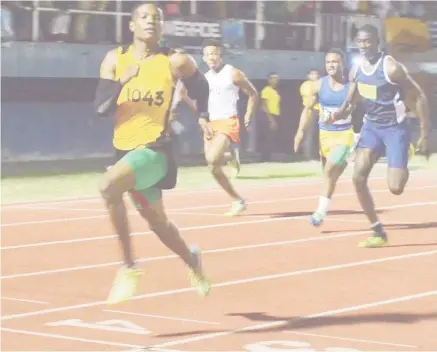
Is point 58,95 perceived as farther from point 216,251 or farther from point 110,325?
point 110,325

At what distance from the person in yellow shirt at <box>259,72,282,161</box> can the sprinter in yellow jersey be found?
19.3m

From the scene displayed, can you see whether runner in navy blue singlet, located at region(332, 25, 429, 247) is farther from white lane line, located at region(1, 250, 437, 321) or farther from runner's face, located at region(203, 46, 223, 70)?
runner's face, located at region(203, 46, 223, 70)

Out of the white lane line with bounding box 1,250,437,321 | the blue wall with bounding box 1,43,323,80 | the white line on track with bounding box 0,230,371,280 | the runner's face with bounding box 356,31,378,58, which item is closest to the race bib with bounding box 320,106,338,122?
the white line on track with bounding box 0,230,371,280

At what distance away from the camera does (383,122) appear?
12852 mm

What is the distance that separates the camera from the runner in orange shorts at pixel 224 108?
1589 centimetres

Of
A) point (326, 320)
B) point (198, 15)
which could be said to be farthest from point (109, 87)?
point (198, 15)

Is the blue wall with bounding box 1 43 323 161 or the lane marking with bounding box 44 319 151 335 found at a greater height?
the lane marking with bounding box 44 319 151 335

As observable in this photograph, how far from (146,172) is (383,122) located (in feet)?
15.6

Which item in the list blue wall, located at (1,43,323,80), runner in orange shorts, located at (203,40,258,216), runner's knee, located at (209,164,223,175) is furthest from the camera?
blue wall, located at (1,43,323,80)

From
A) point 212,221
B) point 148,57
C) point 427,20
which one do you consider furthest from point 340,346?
point 427,20

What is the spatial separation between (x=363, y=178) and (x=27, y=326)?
513 centimetres

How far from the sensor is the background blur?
2539 cm

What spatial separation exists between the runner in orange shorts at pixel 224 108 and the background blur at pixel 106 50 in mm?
8464

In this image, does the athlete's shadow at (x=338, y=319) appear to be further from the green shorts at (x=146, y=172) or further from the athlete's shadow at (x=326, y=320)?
the green shorts at (x=146, y=172)
